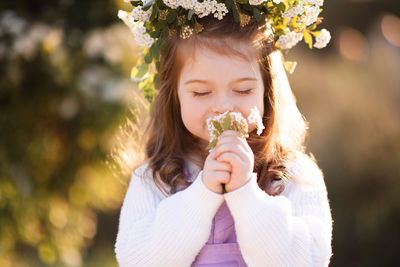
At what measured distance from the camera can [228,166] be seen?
1.78 metres

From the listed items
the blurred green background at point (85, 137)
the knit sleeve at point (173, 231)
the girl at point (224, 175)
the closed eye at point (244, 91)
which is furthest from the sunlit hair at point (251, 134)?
the blurred green background at point (85, 137)

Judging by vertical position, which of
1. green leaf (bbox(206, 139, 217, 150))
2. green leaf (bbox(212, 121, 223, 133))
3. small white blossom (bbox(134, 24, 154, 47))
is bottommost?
green leaf (bbox(206, 139, 217, 150))

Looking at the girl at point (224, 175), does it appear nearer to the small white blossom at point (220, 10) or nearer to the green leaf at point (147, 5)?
the small white blossom at point (220, 10)

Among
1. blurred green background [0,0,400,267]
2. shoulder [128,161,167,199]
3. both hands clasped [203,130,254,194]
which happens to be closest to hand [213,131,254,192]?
both hands clasped [203,130,254,194]

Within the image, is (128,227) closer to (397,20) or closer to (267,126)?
(267,126)

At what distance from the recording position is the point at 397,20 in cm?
711

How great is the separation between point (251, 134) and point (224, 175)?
1.37 feet

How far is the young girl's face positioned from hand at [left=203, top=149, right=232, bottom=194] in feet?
0.69

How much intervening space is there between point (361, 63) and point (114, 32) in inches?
133

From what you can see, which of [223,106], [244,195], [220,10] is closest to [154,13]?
[220,10]

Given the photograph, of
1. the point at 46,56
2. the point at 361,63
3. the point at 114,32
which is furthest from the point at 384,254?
the point at 46,56

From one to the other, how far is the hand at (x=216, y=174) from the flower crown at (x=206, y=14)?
20.6 inches

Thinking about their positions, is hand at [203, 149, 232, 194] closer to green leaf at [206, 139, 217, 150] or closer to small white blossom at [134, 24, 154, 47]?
green leaf at [206, 139, 217, 150]

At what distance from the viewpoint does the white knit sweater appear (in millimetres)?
1738
